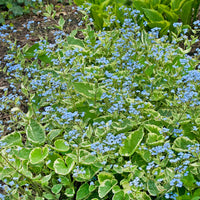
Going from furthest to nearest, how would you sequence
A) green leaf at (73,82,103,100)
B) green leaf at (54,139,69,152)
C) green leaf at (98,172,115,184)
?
1. green leaf at (73,82,103,100)
2. green leaf at (54,139,69,152)
3. green leaf at (98,172,115,184)

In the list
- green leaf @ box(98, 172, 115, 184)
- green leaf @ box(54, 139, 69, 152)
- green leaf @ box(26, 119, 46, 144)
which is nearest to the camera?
green leaf @ box(98, 172, 115, 184)

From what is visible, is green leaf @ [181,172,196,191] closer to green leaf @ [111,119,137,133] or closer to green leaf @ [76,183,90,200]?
green leaf @ [111,119,137,133]

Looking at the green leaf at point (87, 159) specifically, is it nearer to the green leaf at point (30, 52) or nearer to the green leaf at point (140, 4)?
the green leaf at point (30, 52)

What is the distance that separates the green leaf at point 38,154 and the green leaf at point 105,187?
0.60 m

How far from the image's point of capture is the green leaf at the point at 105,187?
8.55ft

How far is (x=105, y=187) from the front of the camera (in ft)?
8.73

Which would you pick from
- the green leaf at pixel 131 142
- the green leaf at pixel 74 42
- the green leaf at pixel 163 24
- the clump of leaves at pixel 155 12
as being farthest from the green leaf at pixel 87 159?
the green leaf at pixel 163 24

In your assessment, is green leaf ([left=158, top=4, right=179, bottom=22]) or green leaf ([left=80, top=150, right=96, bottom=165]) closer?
green leaf ([left=80, top=150, right=96, bottom=165])

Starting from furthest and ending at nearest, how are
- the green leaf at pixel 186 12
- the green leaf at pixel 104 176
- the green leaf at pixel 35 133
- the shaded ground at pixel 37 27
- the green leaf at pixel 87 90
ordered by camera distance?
1. the shaded ground at pixel 37 27
2. the green leaf at pixel 186 12
3. the green leaf at pixel 87 90
4. the green leaf at pixel 35 133
5. the green leaf at pixel 104 176

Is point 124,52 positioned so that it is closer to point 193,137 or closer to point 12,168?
point 193,137

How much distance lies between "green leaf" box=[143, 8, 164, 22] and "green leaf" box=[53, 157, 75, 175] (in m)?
2.51

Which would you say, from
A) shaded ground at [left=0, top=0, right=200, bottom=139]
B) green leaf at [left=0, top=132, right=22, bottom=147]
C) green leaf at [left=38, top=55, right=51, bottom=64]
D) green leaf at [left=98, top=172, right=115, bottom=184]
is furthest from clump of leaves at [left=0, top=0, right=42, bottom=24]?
green leaf at [left=98, top=172, right=115, bottom=184]

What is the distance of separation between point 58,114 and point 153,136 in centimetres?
109

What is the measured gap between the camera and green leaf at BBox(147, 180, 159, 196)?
8.38ft
